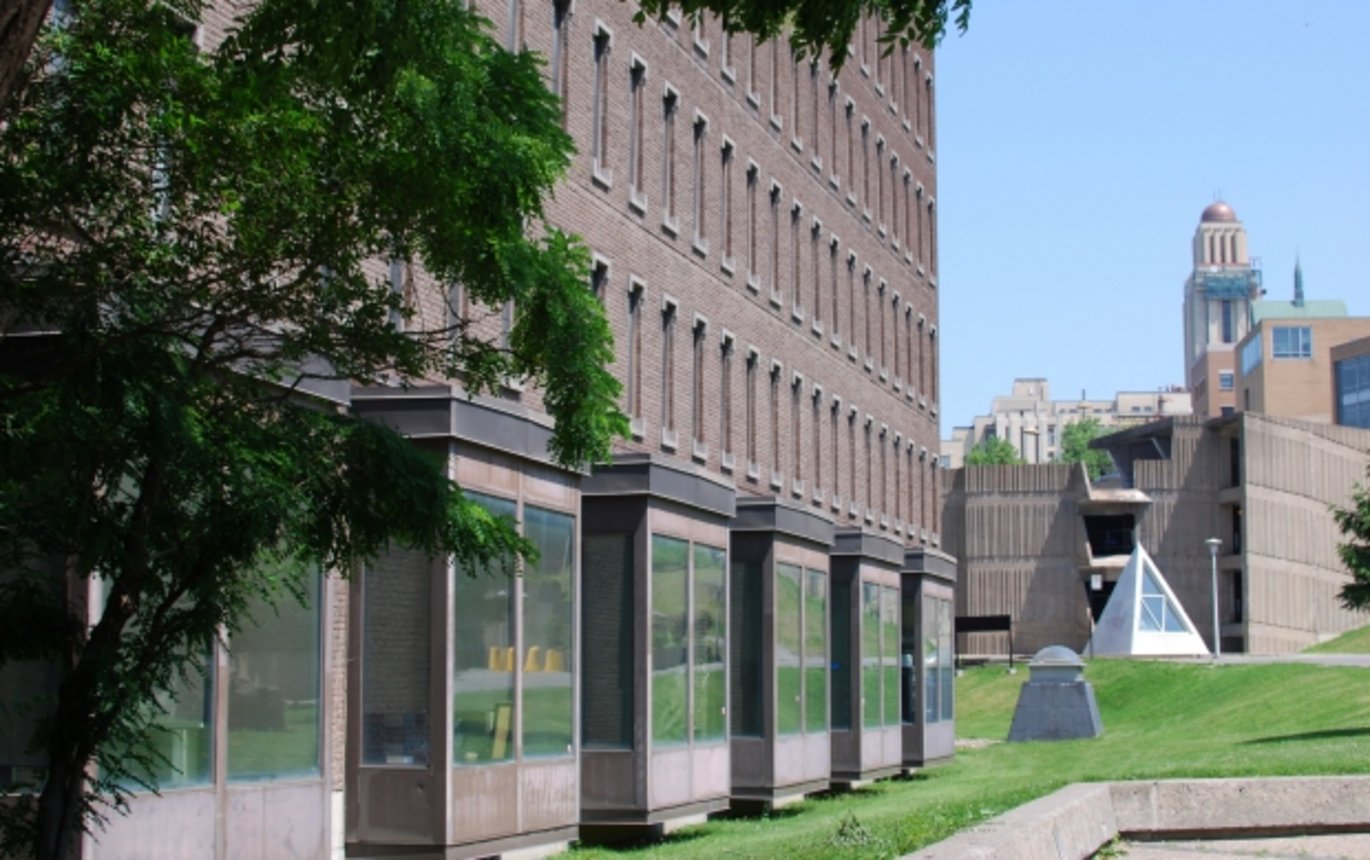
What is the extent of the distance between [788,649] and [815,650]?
2041 mm

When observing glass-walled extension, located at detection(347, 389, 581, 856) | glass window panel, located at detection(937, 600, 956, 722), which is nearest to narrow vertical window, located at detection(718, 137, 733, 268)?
glass window panel, located at detection(937, 600, 956, 722)

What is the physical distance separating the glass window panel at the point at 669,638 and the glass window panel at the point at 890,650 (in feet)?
44.3

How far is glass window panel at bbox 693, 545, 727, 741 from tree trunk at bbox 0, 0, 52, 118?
72.0 feet

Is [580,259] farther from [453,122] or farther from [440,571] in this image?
[440,571]

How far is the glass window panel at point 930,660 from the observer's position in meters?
45.1

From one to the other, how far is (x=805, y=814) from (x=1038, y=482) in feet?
283

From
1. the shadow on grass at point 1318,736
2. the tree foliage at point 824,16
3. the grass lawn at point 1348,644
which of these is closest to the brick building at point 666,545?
the tree foliage at point 824,16

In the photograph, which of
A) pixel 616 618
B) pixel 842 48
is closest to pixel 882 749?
pixel 616 618

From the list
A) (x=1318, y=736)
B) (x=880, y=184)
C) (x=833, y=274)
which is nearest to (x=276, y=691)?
(x=833, y=274)

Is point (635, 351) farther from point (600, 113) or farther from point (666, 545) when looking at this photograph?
point (666, 545)

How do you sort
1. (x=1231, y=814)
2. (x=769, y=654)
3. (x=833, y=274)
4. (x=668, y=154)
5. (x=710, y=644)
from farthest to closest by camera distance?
(x=833, y=274) < (x=668, y=154) < (x=769, y=654) < (x=710, y=644) < (x=1231, y=814)

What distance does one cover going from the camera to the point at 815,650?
116 ft

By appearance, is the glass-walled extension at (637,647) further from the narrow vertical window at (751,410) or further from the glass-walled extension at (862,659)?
the narrow vertical window at (751,410)

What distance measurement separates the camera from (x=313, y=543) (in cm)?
1214
